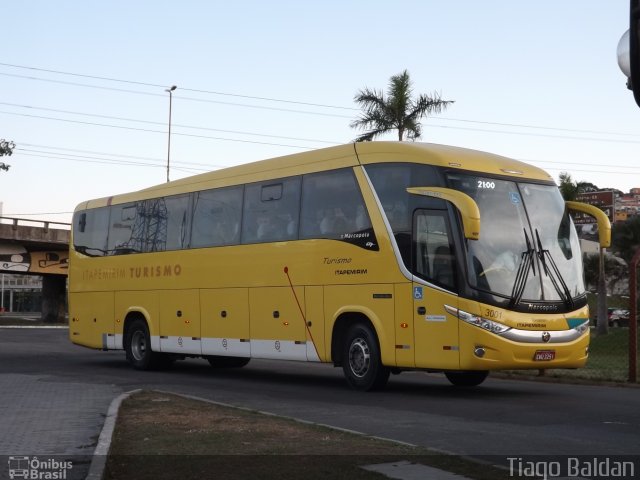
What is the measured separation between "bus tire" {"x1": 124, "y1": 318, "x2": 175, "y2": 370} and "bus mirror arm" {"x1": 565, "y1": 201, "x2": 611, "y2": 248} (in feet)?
33.6

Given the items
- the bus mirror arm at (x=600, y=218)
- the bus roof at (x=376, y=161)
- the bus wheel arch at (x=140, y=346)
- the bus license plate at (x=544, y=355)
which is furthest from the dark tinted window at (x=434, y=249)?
the bus wheel arch at (x=140, y=346)

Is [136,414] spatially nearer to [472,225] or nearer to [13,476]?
[13,476]

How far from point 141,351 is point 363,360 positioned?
8.12 meters

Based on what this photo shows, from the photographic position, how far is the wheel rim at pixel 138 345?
22.7 metres

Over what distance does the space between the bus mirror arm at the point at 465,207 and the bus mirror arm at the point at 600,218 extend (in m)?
2.55

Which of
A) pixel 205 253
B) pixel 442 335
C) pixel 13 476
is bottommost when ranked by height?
pixel 13 476

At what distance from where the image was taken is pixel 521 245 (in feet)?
49.6

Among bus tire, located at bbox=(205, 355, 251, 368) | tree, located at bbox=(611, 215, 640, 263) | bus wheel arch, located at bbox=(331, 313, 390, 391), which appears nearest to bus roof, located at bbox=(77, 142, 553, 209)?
bus wheel arch, located at bbox=(331, 313, 390, 391)

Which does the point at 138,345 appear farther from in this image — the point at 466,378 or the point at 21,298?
the point at 21,298

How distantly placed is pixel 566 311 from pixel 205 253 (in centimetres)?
803

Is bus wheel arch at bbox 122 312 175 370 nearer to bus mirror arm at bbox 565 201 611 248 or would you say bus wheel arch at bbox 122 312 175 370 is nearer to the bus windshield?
the bus windshield

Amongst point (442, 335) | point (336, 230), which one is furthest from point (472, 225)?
point (336, 230)

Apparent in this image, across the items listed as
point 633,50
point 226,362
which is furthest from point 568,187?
point 633,50

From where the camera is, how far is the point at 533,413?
13.0m
